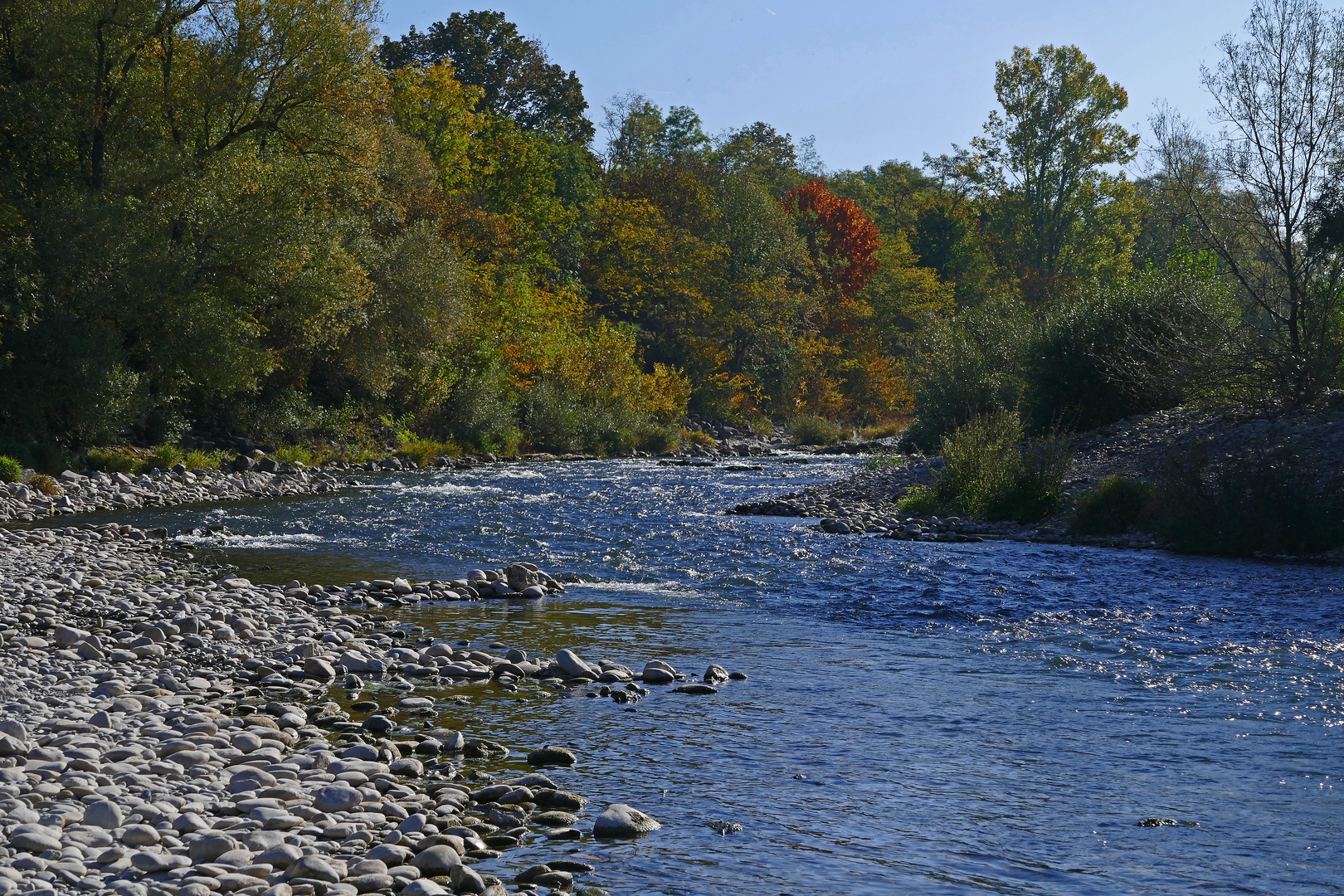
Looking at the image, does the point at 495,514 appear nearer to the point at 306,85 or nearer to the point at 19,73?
the point at 306,85

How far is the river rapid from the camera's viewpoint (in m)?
5.03

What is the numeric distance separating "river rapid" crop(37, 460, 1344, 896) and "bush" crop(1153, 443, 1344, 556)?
0.84 m

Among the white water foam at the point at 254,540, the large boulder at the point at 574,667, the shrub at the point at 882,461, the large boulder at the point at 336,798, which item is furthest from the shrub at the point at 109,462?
the large boulder at the point at 336,798

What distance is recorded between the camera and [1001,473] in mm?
18922

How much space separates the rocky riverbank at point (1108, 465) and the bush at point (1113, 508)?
0.85 feet

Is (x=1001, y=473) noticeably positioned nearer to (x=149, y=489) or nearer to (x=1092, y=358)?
(x=1092, y=358)

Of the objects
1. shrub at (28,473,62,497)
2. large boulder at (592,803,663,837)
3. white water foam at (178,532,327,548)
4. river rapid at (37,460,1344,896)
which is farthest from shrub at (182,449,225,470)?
large boulder at (592,803,663,837)

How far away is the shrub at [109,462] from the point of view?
74.7 feet

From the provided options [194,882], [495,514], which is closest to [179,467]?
[495,514]

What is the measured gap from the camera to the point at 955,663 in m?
9.16

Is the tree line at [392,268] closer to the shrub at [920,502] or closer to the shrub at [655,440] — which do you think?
the shrub at [655,440]

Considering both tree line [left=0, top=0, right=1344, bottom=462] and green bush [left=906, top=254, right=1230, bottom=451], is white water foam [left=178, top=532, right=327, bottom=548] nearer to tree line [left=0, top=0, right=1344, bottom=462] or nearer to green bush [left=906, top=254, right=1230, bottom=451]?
tree line [left=0, top=0, right=1344, bottom=462]

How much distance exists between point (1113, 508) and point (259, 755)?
14.9 m

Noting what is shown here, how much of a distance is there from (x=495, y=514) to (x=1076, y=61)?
164 ft
